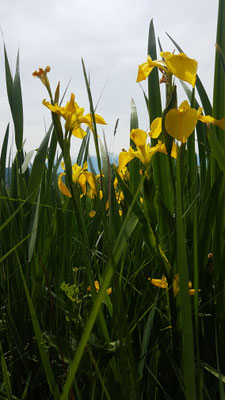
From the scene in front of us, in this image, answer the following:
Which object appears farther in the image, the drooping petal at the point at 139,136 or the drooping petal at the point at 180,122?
the drooping petal at the point at 139,136

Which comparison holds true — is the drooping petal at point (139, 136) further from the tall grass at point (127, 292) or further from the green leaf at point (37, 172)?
the green leaf at point (37, 172)

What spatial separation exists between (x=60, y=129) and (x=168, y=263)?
28cm

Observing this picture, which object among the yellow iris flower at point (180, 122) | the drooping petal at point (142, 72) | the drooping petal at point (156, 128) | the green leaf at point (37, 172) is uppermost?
the drooping petal at point (142, 72)

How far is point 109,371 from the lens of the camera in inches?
20.1

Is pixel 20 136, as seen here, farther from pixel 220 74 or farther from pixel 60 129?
pixel 220 74

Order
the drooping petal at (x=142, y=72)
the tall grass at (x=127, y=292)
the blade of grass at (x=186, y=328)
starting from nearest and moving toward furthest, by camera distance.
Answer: the blade of grass at (x=186, y=328) < the tall grass at (x=127, y=292) < the drooping petal at (x=142, y=72)

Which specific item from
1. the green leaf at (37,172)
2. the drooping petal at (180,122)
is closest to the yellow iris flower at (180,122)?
the drooping petal at (180,122)

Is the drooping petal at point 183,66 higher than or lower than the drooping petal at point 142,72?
lower

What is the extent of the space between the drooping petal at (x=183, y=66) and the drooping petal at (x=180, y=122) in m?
0.05

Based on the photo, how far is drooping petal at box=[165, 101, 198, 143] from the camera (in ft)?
1.73

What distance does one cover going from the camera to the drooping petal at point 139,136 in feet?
2.15

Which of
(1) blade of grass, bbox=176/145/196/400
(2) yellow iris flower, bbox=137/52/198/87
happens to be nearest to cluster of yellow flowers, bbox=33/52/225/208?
(2) yellow iris flower, bbox=137/52/198/87

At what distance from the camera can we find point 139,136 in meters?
0.67

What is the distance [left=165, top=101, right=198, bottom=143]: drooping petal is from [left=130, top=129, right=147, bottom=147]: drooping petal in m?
0.13
